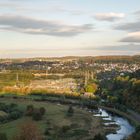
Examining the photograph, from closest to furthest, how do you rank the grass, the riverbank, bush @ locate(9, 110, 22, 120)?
the grass
the riverbank
bush @ locate(9, 110, 22, 120)

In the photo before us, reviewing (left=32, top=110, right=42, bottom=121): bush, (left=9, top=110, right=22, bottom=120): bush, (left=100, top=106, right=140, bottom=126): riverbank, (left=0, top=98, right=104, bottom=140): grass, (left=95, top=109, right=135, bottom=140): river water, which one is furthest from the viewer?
(left=9, top=110, right=22, bottom=120): bush

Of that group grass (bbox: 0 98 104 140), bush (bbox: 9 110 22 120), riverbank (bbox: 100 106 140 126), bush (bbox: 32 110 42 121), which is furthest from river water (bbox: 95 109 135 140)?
bush (bbox: 9 110 22 120)

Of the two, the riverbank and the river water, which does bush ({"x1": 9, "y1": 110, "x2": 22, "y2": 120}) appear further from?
the riverbank

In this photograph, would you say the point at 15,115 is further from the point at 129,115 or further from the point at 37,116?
the point at 129,115

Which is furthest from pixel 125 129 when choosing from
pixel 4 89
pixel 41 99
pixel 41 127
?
pixel 4 89

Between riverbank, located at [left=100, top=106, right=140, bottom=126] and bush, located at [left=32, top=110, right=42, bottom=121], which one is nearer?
bush, located at [left=32, top=110, right=42, bottom=121]

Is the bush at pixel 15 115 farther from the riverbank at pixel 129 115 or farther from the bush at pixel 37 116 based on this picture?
the riverbank at pixel 129 115

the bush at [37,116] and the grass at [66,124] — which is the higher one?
the bush at [37,116]

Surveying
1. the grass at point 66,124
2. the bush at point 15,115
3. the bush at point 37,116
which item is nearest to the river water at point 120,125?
the grass at point 66,124
